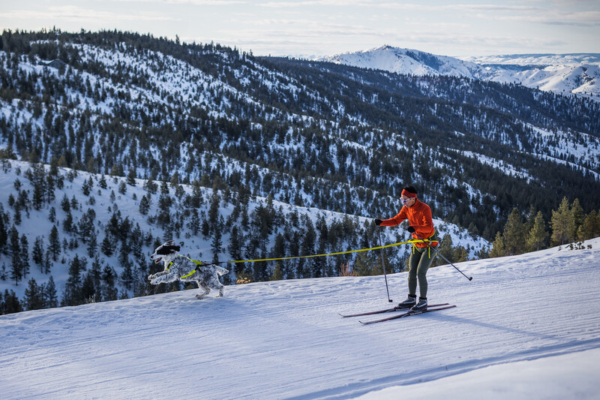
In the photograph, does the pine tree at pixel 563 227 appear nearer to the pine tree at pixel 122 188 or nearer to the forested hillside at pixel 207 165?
the forested hillside at pixel 207 165

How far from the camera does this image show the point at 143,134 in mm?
104375

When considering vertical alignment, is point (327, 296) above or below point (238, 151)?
below

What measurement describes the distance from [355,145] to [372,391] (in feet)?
460

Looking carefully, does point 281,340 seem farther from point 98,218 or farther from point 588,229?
point 98,218

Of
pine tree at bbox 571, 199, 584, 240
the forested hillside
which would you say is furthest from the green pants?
pine tree at bbox 571, 199, 584, 240

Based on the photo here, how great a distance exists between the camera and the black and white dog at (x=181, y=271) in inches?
315

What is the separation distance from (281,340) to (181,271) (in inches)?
117

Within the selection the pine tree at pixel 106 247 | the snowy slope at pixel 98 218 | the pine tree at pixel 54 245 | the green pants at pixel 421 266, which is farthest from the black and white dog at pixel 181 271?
the pine tree at pixel 106 247

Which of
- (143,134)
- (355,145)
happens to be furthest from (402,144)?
(143,134)

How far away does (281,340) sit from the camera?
6.25m

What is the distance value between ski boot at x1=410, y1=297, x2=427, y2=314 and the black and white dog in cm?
405

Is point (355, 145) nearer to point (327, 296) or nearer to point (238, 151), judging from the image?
point (238, 151)

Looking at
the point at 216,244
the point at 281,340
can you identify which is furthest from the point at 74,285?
the point at 281,340

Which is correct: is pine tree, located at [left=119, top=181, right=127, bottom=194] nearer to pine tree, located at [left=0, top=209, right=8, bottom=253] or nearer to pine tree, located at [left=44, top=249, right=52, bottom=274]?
pine tree, located at [left=44, top=249, right=52, bottom=274]
